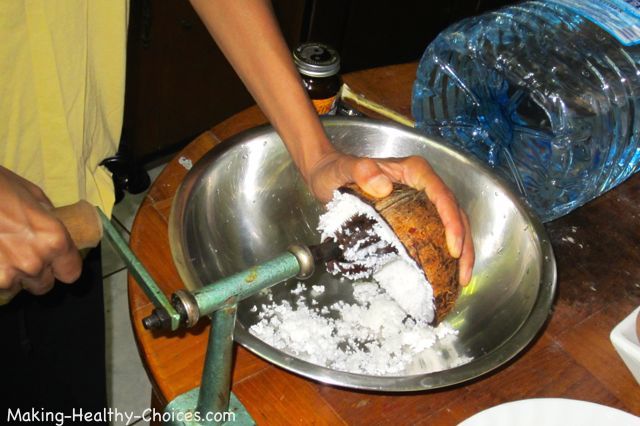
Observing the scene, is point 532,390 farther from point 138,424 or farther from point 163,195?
point 138,424

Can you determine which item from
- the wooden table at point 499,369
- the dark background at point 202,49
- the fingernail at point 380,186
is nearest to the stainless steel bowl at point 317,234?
the wooden table at point 499,369

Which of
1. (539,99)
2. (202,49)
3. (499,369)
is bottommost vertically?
(202,49)

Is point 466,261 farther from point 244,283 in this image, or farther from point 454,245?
point 244,283

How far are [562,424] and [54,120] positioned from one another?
60 cm

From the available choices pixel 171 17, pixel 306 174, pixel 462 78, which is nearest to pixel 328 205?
pixel 306 174

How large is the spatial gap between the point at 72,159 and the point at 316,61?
1.16ft

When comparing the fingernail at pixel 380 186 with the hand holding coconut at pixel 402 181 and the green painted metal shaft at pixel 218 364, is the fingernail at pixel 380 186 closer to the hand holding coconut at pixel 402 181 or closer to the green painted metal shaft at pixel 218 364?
the hand holding coconut at pixel 402 181

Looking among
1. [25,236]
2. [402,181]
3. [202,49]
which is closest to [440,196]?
[402,181]

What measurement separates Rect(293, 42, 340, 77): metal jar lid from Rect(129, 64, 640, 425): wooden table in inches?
5.0

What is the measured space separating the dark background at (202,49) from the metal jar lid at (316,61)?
57 cm

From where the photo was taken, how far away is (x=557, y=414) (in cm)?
63

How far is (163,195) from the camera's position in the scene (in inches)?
32.6

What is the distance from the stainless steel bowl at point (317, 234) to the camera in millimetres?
706

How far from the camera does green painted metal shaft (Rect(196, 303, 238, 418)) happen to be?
0.52 meters
